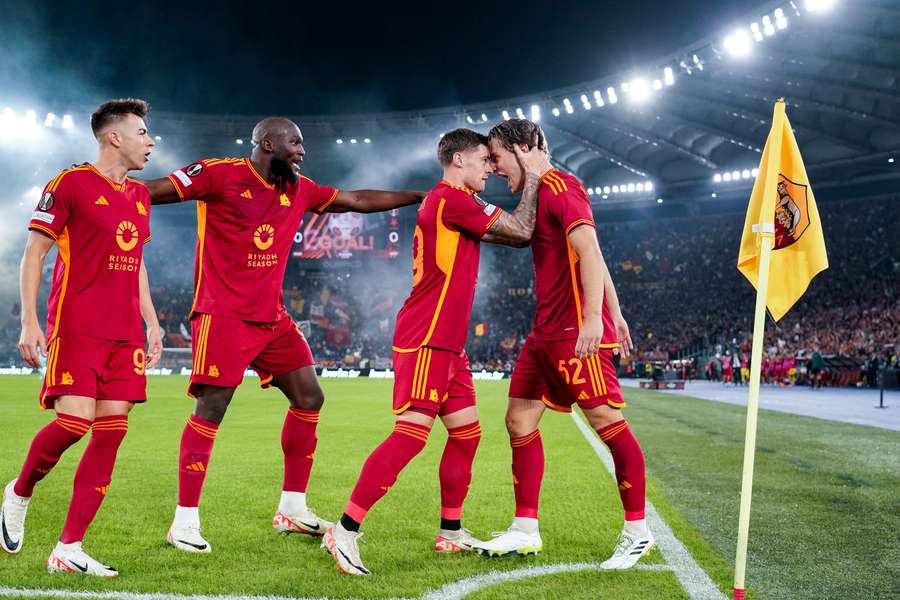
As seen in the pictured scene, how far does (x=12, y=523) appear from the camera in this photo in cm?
428

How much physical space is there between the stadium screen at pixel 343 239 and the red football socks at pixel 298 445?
41136 millimetres

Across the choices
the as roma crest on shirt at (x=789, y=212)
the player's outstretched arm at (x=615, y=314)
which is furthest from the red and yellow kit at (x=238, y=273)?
the as roma crest on shirt at (x=789, y=212)

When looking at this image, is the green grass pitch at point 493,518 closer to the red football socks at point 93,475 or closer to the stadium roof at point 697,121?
the red football socks at point 93,475

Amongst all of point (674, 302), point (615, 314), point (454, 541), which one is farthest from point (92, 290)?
point (674, 302)

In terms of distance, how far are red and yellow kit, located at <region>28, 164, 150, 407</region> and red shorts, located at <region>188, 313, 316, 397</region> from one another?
391 mm

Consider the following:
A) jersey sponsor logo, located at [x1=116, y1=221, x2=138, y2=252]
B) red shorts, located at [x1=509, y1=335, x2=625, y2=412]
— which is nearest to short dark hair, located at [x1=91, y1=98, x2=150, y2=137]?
jersey sponsor logo, located at [x1=116, y1=221, x2=138, y2=252]

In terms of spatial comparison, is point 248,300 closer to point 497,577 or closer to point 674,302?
point 497,577

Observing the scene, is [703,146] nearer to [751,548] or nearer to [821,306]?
[821,306]

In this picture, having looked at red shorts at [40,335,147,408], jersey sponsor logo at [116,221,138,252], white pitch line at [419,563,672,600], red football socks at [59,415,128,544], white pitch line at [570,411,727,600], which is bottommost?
white pitch line at [419,563,672,600]

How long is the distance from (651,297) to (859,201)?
12.5 meters

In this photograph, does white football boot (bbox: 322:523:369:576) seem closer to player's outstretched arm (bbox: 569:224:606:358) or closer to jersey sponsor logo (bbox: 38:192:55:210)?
player's outstretched arm (bbox: 569:224:606:358)

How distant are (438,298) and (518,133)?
105cm

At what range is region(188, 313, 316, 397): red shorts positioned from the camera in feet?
15.1

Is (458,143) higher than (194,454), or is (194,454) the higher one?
(458,143)
